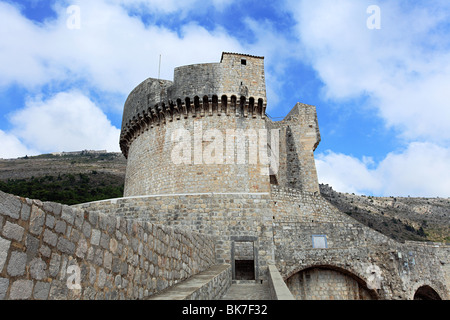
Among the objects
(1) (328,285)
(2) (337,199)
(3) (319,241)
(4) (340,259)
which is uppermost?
(2) (337,199)

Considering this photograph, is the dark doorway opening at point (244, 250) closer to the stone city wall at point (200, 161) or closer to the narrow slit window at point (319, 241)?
the narrow slit window at point (319, 241)

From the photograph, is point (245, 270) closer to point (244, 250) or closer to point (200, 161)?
point (244, 250)

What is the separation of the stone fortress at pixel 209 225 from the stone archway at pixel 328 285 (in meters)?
0.03

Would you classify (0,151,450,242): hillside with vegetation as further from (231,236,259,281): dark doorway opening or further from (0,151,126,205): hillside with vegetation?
(231,236,259,281): dark doorway opening

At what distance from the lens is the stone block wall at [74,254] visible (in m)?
2.05

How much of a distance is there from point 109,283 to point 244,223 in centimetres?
634

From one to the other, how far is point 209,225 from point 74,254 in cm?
659

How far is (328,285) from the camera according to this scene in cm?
1020

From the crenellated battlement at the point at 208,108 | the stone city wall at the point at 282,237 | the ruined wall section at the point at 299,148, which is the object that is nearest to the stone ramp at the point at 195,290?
the stone city wall at the point at 282,237

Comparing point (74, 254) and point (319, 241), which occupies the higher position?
point (319, 241)

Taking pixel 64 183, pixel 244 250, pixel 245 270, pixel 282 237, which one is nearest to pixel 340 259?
pixel 282 237

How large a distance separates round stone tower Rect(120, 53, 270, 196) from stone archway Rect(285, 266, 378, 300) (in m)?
4.10

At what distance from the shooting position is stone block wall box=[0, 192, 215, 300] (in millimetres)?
2049
